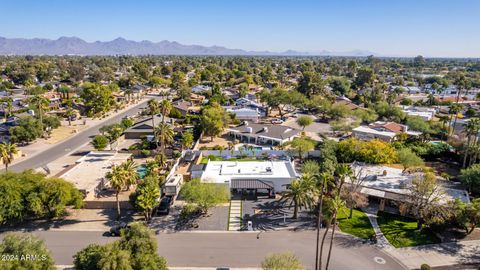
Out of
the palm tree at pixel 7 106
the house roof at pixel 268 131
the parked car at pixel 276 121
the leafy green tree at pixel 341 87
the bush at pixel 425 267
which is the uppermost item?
the leafy green tree at pixel 341 87

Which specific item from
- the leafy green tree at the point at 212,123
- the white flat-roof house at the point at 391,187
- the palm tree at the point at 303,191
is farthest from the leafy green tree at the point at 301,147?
the palm tree at the point at 303,191

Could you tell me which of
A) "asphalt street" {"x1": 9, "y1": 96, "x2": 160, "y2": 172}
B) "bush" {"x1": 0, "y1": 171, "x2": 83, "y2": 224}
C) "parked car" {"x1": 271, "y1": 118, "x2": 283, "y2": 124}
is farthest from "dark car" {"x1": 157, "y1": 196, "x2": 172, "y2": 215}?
"parked car" {"x1": 271, "y1": 118, "x2": 283, "y2": 124}

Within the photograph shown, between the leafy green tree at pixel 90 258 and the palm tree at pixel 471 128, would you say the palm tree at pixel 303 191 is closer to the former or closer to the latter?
the leafy green tree at pixel 90 258

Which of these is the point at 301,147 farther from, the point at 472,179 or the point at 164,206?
the point at 164,206

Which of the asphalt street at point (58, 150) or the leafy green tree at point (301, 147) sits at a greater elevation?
the leafy green tree at point (301, 147)

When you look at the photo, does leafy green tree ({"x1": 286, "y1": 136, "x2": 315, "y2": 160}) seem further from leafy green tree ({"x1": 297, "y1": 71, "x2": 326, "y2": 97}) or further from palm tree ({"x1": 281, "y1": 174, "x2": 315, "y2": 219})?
leafy green tree ({"x1": 297, "y1": 71, "x2": 326, "y2": 97})

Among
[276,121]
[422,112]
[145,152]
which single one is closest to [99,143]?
[145,152]
